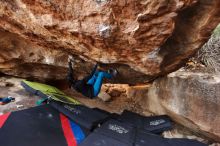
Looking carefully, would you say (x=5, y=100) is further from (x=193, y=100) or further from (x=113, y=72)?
(x=193, y=100)

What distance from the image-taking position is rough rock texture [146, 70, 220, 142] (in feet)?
8.46

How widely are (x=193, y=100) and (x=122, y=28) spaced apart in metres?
1.14

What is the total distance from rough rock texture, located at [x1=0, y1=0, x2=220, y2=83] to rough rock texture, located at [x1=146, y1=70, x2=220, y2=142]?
200 mm

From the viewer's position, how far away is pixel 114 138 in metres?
2.60

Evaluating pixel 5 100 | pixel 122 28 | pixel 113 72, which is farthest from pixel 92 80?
pixel 5 100

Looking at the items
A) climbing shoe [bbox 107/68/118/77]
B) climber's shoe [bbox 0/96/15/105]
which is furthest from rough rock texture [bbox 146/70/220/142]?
climber's shoe [bbox 0/96/15/105]

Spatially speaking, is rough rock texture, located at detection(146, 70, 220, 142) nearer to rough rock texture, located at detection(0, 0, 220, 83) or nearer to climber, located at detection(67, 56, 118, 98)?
rough rock texture, located at detection(0, 0, 220, 83)

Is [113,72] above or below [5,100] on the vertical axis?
above

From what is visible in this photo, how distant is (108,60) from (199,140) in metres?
1.31

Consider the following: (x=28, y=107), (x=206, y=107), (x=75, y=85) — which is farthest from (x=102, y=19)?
(x=28, y=107)

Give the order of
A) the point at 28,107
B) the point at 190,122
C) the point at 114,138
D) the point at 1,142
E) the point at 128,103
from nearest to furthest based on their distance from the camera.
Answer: the point at 1,142, the point at 114,138, the point at 190,122, the point at 28,107, the point at 128,103

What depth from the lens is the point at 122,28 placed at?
7.37 feet

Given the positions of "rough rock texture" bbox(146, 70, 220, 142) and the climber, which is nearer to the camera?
"rough rock texture" bbox(146, 70, 220, 142)

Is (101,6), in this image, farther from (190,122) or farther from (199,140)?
(199,140)
